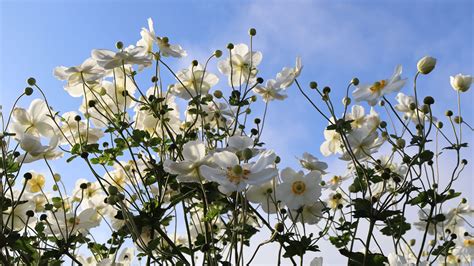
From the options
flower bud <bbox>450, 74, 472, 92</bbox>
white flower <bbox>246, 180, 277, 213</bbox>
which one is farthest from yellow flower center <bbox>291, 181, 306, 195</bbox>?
flower bud <bbox>450, 74, 472, 92</bbox>

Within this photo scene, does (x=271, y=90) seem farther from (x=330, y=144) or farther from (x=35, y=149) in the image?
(x=35, y=149)

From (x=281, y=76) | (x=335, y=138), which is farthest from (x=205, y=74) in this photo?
(x=335, y=138)

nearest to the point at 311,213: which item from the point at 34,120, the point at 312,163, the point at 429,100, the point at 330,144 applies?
the point at 312,163

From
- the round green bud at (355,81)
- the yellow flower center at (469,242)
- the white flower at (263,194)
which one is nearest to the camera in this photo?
the white flower at (263,194)

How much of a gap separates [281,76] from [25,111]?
1.27 metres

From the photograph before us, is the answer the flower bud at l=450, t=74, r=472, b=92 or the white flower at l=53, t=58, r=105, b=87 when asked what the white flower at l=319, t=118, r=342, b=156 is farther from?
the white flower at l=53, t=58, r=105, b=87

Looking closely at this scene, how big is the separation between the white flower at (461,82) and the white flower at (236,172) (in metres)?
1.35

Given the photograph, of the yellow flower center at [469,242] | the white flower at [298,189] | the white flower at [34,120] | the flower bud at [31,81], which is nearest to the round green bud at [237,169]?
the white flower at [298,189]

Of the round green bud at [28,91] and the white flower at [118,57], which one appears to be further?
the round green bud at [28,91]

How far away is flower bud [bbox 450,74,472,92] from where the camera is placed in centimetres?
282

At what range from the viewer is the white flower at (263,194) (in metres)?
2.42

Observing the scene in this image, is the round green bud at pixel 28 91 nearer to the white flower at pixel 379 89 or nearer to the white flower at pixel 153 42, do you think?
the white flower at pixel 153 42

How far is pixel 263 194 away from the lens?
2.45 m

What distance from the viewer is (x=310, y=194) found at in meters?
2.29
